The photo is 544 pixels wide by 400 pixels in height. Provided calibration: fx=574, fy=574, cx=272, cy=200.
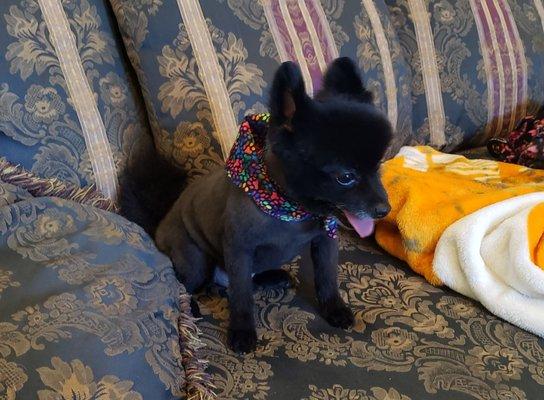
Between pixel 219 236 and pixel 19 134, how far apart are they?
0.42m

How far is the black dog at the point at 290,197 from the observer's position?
85 cm

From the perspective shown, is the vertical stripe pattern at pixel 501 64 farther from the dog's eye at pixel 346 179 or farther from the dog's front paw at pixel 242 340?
the dog's front paw at pixel 242 340

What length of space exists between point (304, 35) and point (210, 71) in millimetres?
259

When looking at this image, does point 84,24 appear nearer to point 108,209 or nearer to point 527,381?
point 108,209

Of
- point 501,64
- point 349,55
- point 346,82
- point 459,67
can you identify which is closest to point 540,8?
point 501,64

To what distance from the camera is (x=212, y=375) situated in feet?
2.99

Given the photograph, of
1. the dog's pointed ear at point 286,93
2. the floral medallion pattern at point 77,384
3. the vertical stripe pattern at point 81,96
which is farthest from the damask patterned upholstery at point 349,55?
the floral medallion pattern at point 77,384

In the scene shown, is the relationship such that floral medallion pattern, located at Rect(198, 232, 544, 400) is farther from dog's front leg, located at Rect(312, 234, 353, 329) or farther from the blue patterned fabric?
the blue patterned fabric

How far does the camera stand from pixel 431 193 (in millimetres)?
1241

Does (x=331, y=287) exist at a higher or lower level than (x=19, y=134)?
lower

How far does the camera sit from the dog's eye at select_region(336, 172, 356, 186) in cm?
86

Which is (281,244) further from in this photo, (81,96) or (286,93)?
(81,96)

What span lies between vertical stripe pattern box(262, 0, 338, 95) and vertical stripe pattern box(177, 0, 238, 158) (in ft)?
0.52

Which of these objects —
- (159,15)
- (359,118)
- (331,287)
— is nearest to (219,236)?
(331,287)
